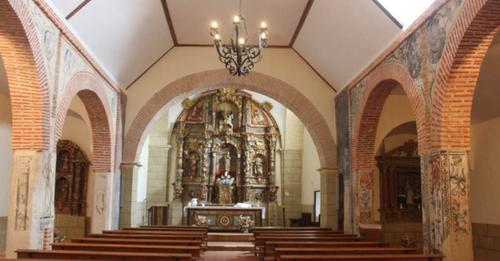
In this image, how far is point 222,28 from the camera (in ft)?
40.1

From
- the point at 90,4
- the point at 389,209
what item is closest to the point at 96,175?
the point at 90,4

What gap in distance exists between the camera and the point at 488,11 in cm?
620

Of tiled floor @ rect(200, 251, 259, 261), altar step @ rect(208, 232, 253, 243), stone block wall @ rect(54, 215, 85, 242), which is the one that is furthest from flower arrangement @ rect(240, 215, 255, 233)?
stone block wall @ rect(54, 215, 85, 242)

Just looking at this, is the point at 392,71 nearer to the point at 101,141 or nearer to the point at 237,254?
the point at 237,254

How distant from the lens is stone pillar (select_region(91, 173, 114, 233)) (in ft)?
38.4

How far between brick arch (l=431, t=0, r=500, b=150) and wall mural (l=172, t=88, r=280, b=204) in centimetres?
1229

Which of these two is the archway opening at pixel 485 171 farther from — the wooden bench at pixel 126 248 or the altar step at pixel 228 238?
the wooden bench at pixel 126 248

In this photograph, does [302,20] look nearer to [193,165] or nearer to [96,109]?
[96,109]

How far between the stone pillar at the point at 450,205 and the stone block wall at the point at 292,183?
11914mm

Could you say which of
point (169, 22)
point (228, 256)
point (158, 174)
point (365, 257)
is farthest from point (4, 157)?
point (365, 257)

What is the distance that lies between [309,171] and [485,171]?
7.49 meters

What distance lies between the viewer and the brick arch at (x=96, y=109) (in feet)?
30.3

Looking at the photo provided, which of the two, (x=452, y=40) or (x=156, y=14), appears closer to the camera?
(x=452, y=40)

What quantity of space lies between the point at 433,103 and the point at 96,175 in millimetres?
8016
